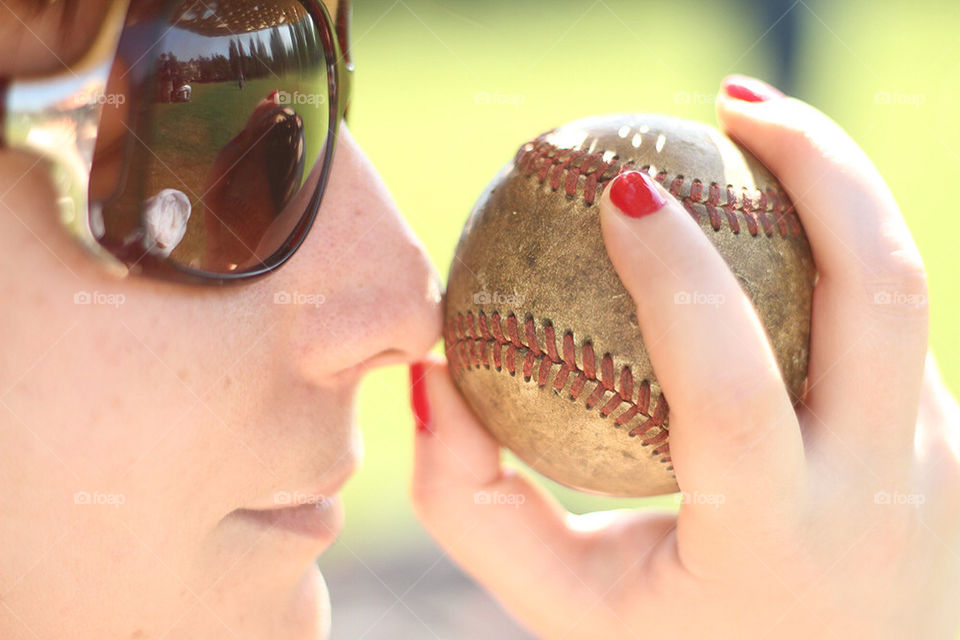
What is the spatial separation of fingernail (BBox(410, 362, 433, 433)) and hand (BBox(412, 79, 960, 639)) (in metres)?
0.01

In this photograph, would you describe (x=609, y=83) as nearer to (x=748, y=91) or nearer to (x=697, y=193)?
(x=748, y=91)

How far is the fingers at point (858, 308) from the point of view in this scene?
106 cm

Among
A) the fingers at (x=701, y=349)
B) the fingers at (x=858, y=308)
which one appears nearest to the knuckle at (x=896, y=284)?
the fingers at (x=858, y=308)

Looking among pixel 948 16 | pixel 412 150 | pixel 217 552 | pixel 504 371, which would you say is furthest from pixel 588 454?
pixel 948 16

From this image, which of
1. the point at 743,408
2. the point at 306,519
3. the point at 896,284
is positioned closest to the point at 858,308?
the point at 896,284

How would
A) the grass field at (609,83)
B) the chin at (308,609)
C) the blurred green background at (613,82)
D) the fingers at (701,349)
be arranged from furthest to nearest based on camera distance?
the grass field at (609,83) < the blurred green background at (613,82) < the chin at (308,609) < the fingers at (701,349)

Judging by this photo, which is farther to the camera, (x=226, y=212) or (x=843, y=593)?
(x=843, y=593)

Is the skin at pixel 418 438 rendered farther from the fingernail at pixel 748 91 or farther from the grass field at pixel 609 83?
the grass field at pixel 609 83

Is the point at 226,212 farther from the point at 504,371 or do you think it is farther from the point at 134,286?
the point at 504,371

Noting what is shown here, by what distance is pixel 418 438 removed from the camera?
1.28 metres

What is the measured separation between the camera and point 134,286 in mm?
879

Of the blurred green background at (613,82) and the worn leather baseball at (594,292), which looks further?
the blurred green background at (613,82)

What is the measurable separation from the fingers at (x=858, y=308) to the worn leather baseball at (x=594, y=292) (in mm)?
24

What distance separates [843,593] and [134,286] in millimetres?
869
